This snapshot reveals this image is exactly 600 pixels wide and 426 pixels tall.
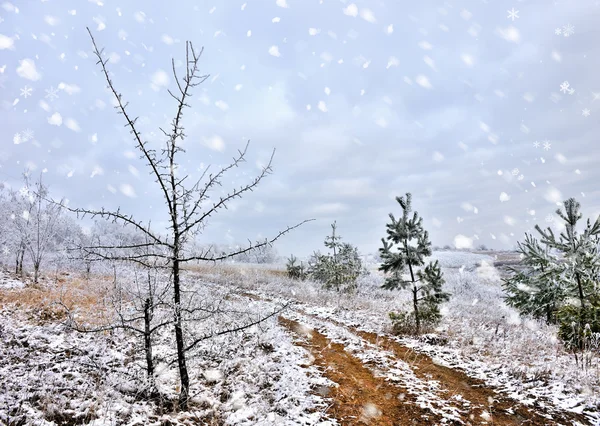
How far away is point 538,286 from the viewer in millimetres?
12891

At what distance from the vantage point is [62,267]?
2505 cm

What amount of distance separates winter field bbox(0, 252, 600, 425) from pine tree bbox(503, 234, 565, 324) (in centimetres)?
140

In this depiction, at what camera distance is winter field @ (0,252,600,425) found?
17.5 feet

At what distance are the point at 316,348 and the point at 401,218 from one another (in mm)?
5986

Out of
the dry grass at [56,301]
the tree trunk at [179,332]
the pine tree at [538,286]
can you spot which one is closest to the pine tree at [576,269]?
the pine tree at [538,286]

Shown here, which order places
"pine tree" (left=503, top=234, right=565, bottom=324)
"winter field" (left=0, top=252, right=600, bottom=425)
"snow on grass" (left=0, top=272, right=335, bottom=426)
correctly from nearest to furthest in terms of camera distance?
1. "snow on grass" (left=0, top=272, right=335, bottom=426)
2. "winter field" (left=0, top=252, right=600, bottom=425)
3. "pine tree" (left=503, top=234, right=565, bottom=324)

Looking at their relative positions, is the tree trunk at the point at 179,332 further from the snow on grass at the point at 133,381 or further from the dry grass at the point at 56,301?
the dry grass at the point at 56,301

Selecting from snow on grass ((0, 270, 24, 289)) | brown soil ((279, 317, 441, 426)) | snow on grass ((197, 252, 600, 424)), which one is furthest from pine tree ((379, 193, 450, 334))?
snow on grass ((0, 270, 24, 289))

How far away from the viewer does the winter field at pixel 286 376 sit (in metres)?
5.34

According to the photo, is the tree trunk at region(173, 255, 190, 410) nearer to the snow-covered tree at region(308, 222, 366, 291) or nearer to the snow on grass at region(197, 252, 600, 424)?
the snow on grass at region(197, 252, 600, 424)

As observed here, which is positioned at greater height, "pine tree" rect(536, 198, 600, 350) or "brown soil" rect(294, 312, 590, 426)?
"pine tree" rect(536, 198, 600, 350)

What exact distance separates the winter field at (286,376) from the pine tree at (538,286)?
1.40m

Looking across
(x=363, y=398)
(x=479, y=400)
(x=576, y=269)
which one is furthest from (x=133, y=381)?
(x=576, y=269)

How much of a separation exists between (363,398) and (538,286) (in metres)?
10.8
